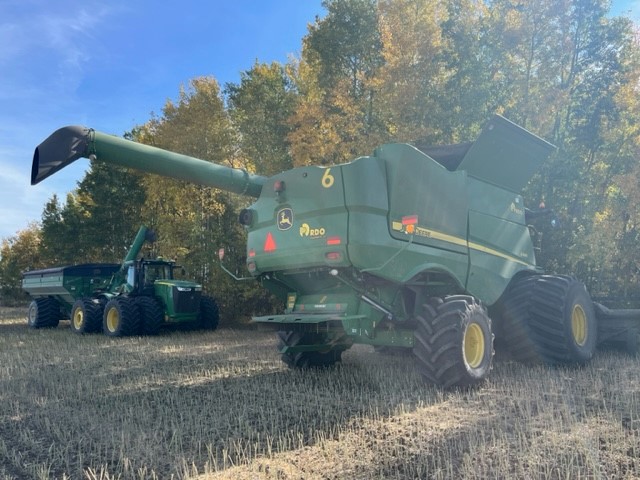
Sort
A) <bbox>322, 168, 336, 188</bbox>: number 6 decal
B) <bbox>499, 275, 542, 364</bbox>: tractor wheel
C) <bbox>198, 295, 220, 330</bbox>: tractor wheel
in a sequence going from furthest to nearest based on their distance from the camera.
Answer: <bbox>198, 295, 220, 330</bbox>: tractor wheel, <bbox>499, 275, 542, 364</bbox>: tractor wheel, <bbox>322, 168, 336, 188</bbox>: number 6 decal

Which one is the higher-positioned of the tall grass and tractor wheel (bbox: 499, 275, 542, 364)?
tractor wheel (bbox: 499, 275, 542, 364)

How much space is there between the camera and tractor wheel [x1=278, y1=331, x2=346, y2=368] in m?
6.67

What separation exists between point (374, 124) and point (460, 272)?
10.1m

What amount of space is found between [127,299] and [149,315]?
0.83 metres

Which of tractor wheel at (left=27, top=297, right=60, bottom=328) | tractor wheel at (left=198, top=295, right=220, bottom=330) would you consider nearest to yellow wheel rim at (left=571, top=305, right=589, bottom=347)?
tractor wheel at (left=198, top=295, right=220, bottom=330)

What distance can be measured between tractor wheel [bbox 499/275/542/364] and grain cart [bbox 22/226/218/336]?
9435 mm

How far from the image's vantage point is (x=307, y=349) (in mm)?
6352

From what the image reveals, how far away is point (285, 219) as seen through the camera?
237 inches

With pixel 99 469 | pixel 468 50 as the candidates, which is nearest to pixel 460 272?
pixel 99 469

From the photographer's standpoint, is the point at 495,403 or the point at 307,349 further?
the point at 307,349

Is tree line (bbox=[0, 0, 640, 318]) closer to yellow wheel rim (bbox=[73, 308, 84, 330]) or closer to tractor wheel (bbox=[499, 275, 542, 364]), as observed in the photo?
yellow wheel rim (bbox=[73, 308, 84, 330])

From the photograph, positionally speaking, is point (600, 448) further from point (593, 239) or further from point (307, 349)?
point (593, 239)

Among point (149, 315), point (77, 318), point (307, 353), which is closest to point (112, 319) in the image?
point (149, 315)

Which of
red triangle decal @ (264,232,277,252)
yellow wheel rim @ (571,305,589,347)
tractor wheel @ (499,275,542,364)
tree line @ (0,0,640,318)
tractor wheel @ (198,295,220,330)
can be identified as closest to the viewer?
red triangle decal @ (264,232,277,252)
